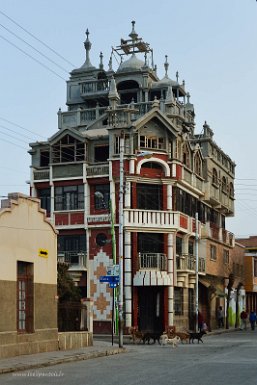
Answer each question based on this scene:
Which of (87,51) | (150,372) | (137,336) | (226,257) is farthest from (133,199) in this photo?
(150,372)

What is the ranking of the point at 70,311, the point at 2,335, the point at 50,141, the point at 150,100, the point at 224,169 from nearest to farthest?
the point at 2,335 → the point at 70,311 → the point at 50,141 → the point at 150,100 → the point at 224,169

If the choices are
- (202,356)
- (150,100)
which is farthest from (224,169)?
(202,356)

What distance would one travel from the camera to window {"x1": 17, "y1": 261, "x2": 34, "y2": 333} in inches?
1085

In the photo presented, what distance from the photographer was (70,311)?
3278cm

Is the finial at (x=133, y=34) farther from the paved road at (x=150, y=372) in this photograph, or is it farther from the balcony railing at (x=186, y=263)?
the paved road at (x=150, y=372)

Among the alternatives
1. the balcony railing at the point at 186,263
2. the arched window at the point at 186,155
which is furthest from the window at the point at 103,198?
the arched window at the point at 186,155

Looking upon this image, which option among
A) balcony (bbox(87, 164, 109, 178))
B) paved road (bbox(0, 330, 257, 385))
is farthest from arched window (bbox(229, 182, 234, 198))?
paved road (bbox(0, 330, 257, 385))

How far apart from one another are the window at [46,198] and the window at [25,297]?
21417mm

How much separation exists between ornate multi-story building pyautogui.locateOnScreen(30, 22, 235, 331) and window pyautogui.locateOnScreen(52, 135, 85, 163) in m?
0.07

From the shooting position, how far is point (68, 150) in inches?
1965

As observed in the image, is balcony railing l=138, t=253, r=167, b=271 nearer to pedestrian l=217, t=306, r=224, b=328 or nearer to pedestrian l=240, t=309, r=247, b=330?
pedestrian l=240, t=309, r=247, b=330

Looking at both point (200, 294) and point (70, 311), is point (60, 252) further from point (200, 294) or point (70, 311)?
point (70, 311)

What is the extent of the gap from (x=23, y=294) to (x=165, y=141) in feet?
74.9

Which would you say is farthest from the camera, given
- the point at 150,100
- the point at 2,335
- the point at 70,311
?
the point at 150,100
